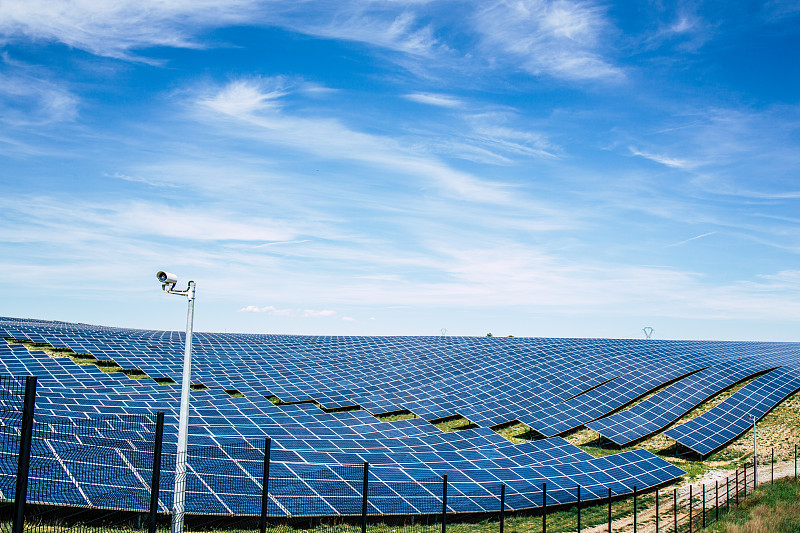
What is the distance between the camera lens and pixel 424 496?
22469mm

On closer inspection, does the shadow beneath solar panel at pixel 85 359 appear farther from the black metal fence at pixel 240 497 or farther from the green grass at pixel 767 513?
the green grass at pixel 767 513

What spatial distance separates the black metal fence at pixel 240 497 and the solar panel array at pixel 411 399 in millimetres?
174

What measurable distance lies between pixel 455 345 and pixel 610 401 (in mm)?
22079

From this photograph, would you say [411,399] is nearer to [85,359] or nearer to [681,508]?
[681,508]

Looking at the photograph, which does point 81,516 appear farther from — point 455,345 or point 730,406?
point 455,345

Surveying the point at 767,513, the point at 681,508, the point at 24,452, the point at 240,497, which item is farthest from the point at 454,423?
the point at 24,452

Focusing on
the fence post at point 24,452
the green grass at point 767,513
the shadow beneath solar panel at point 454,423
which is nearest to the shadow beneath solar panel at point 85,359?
the shadow beneath solar panel at point 454,423

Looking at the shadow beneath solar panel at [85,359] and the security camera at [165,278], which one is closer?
the security camera at [165,278]

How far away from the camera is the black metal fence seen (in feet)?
59.4

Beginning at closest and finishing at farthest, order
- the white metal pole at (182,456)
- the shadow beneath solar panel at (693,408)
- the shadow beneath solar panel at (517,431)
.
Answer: the white metal pole at (182,456) < the shadow beneath solar panel at (693,408) < the shadow beneath solar panel at (517,431)

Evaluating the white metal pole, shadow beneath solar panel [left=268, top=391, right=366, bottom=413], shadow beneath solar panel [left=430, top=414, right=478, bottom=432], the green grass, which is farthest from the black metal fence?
shadow beneath solar panel [left=268, top=391, right=366, bottom=413]

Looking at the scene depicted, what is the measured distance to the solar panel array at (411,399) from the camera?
25.6m

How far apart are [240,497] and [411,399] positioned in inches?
954

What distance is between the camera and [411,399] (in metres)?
43.2
